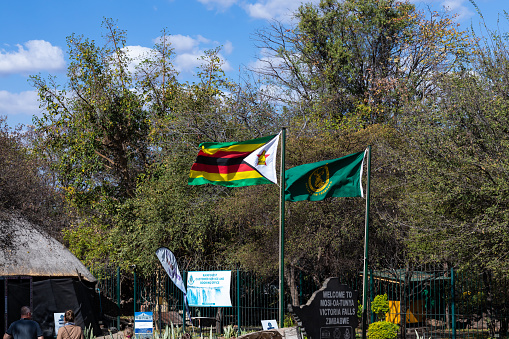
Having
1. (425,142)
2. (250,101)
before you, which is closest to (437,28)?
(250,101)

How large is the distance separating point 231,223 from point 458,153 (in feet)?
31.1

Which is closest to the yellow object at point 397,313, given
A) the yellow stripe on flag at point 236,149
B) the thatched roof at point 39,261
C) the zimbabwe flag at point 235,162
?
the zimbabwe flag at point 235,162

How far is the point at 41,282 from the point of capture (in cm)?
2022

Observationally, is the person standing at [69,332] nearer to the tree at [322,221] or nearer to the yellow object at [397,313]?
the yellow object at [397,313]

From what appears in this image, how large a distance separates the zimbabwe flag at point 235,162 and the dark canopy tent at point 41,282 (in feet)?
21.7

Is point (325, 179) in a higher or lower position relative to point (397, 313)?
higher

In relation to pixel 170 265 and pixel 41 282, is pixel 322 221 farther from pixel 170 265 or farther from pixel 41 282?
pixel 41 282

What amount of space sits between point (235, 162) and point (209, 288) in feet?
20.7

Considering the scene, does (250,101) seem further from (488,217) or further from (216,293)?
(488,217)

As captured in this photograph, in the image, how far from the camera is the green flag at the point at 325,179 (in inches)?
488

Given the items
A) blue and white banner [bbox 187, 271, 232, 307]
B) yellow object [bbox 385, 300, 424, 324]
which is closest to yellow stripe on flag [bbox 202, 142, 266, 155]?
blue and white banner [bbox 187, 271, 232, 307]

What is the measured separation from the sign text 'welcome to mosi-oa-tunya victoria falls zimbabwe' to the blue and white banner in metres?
6.59

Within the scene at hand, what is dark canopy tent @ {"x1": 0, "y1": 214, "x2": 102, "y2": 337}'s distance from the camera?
18047 millimetres

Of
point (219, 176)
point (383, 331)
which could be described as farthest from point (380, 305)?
point (219, 176)
